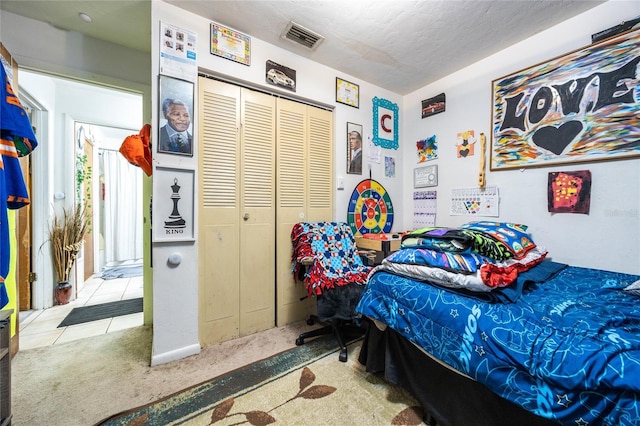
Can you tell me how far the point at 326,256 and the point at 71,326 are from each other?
2431 mm

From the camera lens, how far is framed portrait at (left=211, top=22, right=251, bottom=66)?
1.89 m

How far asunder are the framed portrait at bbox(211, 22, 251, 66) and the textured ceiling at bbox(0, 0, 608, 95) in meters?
0.05

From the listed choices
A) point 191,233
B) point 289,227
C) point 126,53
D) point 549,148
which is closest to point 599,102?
point 549,148

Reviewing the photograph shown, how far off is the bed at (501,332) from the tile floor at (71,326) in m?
2.35

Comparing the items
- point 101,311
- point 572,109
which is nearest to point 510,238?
point 572,109

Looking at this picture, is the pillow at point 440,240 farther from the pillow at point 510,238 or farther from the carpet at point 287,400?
the carpet at point 287,400

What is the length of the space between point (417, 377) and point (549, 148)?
1966mm

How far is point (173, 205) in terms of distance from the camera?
175 centimetres

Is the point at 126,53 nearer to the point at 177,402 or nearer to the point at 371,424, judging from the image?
the point at 177,402

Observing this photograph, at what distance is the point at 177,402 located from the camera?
1.36 meters

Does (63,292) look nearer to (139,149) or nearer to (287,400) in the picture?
(139,149)

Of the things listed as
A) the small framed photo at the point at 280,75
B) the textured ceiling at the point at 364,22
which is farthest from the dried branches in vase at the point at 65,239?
the small framed photo at the point at 280,75

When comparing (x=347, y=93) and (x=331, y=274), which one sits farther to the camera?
(x=347, y=93)

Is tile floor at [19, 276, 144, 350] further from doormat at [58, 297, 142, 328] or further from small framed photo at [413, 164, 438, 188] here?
small framed photo at [413, 164, 438, 188]
